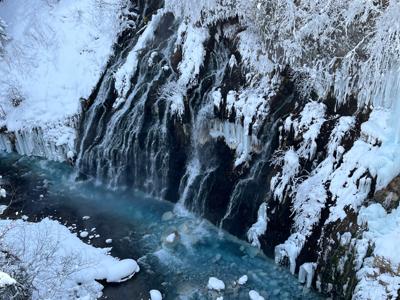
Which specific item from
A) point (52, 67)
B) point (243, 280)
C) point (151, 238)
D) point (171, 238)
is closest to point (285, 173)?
point (243, 280)

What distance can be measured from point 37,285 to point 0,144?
24.3 feet

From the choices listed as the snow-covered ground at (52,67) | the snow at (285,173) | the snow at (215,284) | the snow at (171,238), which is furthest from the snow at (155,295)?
the snow-covered ground at (52,67)

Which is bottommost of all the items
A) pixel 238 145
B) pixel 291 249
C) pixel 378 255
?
pixel 291 249

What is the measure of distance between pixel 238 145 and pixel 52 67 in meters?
7.48

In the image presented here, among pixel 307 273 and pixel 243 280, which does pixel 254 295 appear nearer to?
pixel 243 280


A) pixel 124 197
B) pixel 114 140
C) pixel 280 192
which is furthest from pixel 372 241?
pixel 114 140

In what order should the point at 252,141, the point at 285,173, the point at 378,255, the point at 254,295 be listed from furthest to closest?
the point at 252,141, the point at 285,173, the point at 254,295, the point at 378,255

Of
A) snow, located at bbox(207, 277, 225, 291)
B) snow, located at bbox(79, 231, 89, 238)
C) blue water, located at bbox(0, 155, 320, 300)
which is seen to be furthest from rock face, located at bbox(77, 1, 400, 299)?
snow, located at bbox(79, 231, 89, 238)

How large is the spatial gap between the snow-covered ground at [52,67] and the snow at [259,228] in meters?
6.27

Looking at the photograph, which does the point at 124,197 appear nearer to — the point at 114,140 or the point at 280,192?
the point at 114,140

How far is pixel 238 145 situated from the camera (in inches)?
418

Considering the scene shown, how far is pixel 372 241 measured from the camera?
7.73m

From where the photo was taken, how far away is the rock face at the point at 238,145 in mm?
8367

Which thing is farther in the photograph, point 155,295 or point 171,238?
point 171,238
